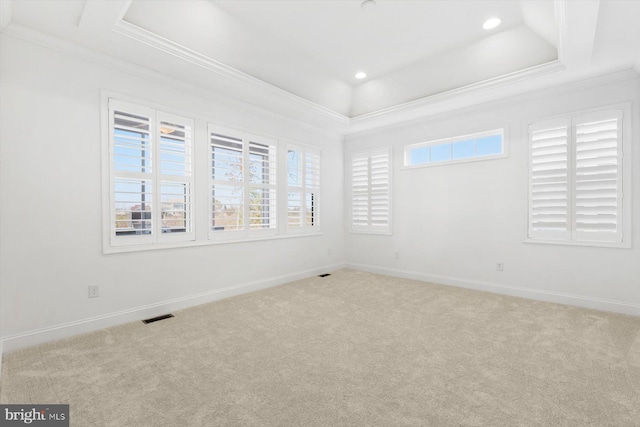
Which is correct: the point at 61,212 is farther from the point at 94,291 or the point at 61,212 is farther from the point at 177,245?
the point at 177,245

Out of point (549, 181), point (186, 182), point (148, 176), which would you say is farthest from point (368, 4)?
point (549, 181)

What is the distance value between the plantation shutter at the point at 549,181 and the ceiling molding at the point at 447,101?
695 mm

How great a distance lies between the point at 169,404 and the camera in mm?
1765

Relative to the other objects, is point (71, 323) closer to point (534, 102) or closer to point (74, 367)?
point (74, 367)

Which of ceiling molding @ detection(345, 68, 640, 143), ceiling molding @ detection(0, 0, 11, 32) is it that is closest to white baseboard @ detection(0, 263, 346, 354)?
ceiling molding @ detection(0, 0, 11, 32)

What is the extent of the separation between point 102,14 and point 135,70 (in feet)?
2.60

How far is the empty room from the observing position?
1954 millimetres

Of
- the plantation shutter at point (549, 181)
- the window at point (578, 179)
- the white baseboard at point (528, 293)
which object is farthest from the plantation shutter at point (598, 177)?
the white baseboard at point (528, 293)

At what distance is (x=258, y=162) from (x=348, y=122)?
1.80 metres

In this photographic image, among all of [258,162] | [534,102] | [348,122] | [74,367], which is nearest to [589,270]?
[534,102]

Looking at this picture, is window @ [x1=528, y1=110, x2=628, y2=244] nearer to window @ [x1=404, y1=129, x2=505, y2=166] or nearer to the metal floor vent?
window @ [x1=404, y1=129, x2=505, y2=166]

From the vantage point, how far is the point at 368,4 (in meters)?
2.96

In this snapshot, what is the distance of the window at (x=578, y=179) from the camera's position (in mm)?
3301

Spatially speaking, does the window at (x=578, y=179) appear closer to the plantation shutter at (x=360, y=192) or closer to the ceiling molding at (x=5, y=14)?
the plantation shutter at (x=360, y=192)
